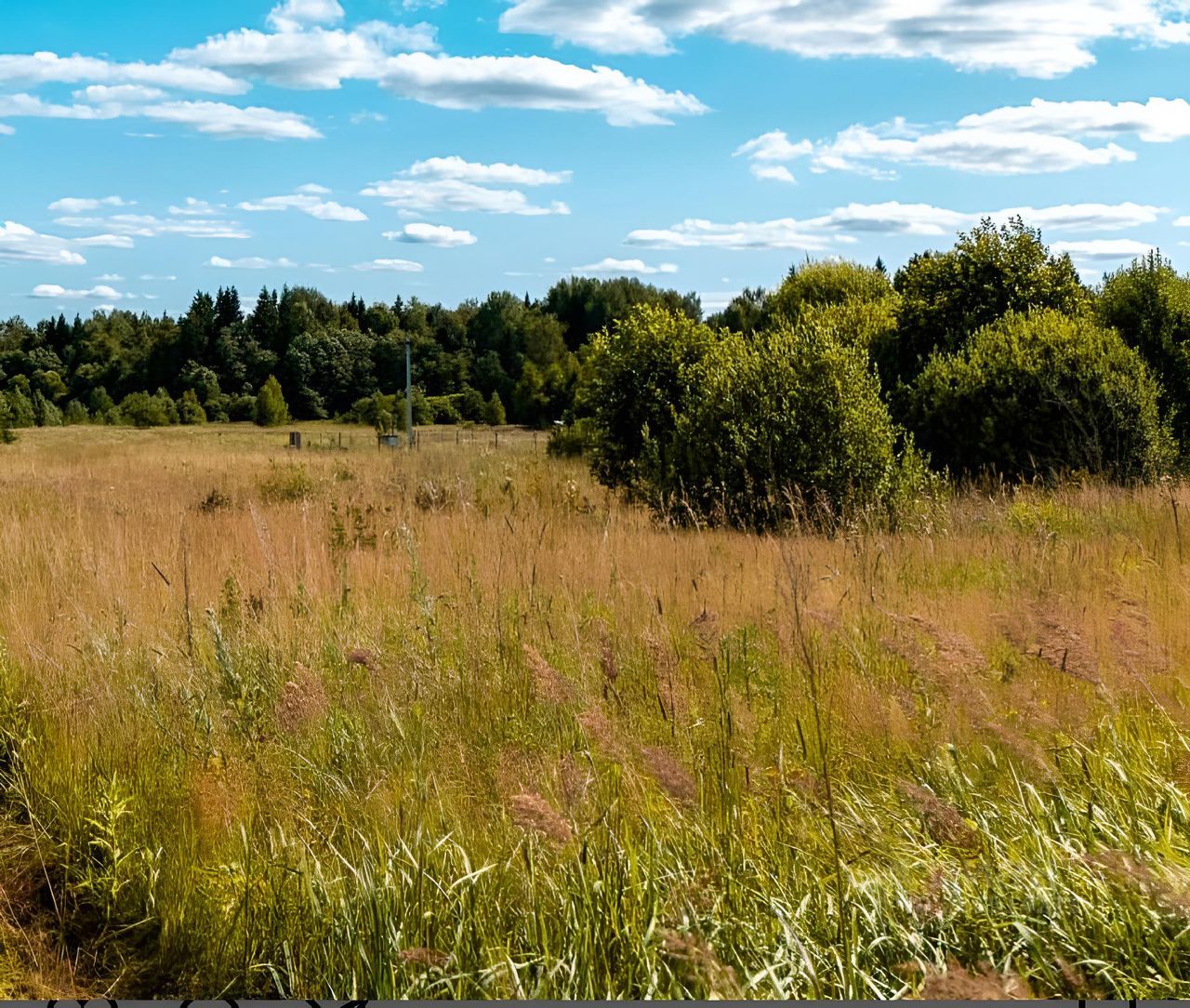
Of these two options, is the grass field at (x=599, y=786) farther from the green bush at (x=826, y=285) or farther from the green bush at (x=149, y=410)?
the green bush at (x=149, y=410)

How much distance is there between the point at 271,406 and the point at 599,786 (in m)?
55.3

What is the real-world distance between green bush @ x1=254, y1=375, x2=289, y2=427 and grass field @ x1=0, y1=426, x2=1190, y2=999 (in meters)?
50.8

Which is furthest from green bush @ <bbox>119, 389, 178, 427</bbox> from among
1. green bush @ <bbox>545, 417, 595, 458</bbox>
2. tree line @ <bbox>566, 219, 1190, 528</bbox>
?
tree line @ <bbox>566, 219, 1190, 528</bbox>

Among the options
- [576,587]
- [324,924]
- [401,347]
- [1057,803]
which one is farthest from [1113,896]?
[401,347]

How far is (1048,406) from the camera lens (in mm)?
14312

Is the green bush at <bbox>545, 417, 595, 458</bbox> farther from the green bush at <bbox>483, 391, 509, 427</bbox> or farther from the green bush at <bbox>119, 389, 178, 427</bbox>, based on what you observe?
the green bush at <bbox>119, 389, 178, 427</bbox>

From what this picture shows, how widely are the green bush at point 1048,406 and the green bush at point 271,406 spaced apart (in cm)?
4556

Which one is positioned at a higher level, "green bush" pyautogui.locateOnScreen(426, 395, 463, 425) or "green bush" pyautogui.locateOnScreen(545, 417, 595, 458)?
"green bush" pyautogui.locateOnScreen(426, 395, 463, 425)

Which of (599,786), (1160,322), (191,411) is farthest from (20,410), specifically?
(599,786)

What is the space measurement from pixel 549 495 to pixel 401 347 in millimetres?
49286

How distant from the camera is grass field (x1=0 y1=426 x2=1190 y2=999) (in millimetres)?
2705

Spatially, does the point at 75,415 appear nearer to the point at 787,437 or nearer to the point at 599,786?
the point at 787,437

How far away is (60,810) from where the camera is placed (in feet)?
13.3

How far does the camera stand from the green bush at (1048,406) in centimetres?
1391
